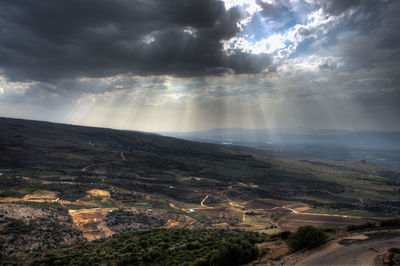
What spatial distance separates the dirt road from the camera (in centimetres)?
1697

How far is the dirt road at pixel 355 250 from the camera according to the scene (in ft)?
55.7

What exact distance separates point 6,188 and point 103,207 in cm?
3310

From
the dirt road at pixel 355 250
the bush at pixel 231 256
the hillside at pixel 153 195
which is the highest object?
the dirt road at pixel 355 250

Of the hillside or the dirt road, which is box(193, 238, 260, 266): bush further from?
the hillside

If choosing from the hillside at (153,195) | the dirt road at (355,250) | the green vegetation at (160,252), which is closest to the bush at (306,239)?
the dirt road at (355,250)

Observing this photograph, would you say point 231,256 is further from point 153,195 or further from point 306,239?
point 153,195

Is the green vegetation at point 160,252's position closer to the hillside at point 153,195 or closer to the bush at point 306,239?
the bush at point 306,239

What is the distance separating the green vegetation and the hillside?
11.2m

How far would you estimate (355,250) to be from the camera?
61.6ft

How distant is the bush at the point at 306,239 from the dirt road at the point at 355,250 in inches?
32.4

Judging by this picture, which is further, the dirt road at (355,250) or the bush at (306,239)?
the bush at (306,239)

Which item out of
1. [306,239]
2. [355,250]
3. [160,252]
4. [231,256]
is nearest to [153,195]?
[160,252]

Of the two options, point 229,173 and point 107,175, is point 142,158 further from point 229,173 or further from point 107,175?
point 229,173

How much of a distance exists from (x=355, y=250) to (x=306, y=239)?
3.94 m
